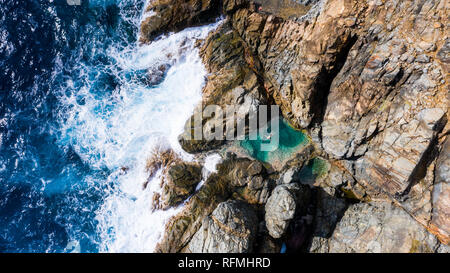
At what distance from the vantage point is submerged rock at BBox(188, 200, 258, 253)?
12.5 metres

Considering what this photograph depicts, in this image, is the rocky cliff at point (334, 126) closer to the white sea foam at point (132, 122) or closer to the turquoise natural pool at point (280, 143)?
the turquoise natural pool at point (280, 143)

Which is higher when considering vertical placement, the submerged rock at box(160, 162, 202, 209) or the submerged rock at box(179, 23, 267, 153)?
the submerged rock at box(179, 23, 267, 153)

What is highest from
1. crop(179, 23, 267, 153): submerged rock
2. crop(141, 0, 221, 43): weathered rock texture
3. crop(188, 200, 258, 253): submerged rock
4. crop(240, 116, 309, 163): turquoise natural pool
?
crop(141, 0, 221, 43): weathered rock texture

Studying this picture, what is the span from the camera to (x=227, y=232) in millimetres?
12773

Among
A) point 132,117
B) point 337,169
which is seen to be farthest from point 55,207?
point 337,169

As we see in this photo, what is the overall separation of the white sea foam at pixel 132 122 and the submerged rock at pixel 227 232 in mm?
3585

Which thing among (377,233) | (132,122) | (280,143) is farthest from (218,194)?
(377,233)

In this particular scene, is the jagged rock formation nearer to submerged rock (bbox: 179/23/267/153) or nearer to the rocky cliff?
the rocky cliff

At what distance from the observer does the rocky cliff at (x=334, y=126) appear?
11086 mm

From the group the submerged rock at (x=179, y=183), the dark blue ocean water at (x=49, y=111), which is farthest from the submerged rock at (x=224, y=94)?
the dark blue ocean water at (x=49, y=111)

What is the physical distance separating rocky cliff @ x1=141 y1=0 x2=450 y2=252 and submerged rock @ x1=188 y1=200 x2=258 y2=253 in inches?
2.2

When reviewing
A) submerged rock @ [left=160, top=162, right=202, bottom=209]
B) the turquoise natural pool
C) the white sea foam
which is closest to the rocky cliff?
submerged rock @ [left=160, top=162, right=202, bottom=209]

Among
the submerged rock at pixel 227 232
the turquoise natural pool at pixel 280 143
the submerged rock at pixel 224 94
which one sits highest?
the submerged rock at pixel 224 94

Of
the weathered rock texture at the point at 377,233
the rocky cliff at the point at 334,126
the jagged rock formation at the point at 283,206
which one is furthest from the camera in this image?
the jagged rock formation at the point at 283,206
